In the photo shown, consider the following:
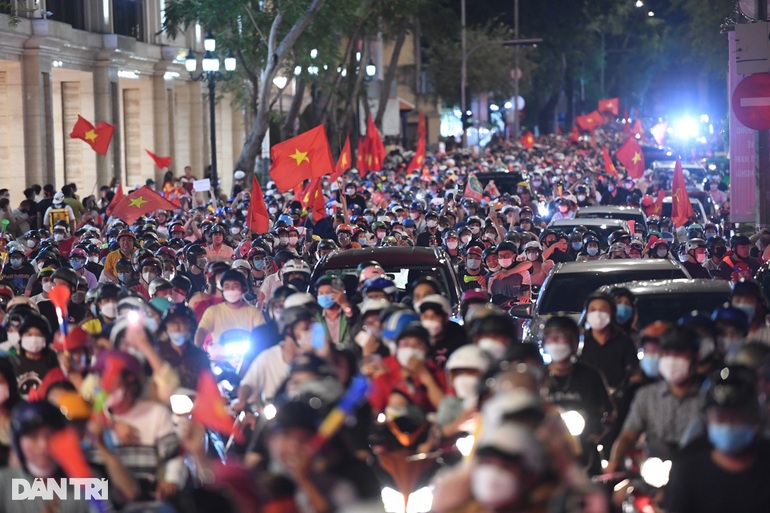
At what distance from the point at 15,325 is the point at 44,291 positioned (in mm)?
4091

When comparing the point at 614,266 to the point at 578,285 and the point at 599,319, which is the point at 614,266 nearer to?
the point at 578,285

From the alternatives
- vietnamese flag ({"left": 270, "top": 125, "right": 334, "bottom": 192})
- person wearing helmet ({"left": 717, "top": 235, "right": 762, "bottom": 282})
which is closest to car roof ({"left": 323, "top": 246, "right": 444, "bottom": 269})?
person wearing helmet ({"left": 717, "top": 235, "right": 762, "bottom": 282})

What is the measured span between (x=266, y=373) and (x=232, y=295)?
282cm

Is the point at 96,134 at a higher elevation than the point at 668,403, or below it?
higher

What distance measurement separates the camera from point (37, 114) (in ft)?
117

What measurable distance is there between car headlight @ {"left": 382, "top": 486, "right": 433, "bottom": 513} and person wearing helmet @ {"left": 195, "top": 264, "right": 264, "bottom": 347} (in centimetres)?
423

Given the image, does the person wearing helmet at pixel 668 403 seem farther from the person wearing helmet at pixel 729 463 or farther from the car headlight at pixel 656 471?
the person wearing helmet at pixel 729 463

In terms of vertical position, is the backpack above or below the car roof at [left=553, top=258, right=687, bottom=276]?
above

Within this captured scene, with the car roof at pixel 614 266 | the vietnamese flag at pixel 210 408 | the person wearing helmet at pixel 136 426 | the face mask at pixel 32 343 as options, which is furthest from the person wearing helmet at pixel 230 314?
the vietnamese flag at pixel 210 408

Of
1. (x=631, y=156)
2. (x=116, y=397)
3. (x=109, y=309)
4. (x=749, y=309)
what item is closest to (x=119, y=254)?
(x=109, y=309)

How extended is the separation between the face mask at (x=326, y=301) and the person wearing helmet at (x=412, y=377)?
3.03m

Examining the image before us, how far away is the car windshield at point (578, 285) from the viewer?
13.9 meters

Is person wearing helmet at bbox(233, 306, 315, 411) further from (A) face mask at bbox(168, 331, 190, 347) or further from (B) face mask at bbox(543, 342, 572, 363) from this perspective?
(B) face mask at bbox(543, 342, 572, 363)

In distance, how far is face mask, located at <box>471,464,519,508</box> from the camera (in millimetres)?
5305
